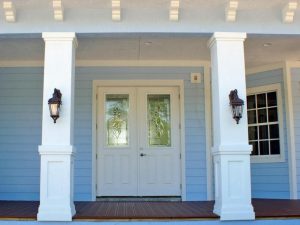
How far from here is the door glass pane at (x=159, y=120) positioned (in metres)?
6.95

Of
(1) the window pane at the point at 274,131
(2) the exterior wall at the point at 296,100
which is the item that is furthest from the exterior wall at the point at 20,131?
(2) the exterior wall at the point at 296,100

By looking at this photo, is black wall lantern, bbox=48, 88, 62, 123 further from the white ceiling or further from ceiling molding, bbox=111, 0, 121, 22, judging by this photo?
ceiling molding, bbox=111, 0, 121, 22

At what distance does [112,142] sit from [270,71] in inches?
124

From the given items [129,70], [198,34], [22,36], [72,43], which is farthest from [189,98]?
[22,36]

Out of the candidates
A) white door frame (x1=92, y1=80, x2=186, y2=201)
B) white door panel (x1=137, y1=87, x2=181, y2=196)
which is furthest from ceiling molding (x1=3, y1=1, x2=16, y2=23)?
white door panel (x1=137, y1=87, x2=181, y2=196)

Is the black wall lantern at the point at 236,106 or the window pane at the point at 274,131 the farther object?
the window pane at the point at 274,131

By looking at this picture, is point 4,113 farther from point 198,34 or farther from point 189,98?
point 198,34

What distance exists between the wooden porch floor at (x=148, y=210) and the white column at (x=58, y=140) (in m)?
0.25

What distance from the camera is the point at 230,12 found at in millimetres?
5000

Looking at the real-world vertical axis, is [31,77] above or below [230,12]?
below

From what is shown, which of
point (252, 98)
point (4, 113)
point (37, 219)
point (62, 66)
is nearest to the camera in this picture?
point (37, 219)

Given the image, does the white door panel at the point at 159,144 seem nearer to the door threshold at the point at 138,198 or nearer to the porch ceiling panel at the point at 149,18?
the door threshold at the point at 138,198

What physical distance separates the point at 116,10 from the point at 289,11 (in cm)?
224

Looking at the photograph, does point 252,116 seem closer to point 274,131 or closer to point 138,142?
point 274,131
